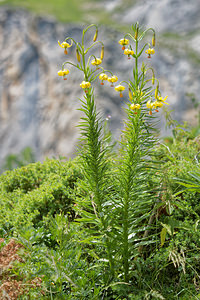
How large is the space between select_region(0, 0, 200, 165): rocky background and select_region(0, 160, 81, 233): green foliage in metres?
3.17

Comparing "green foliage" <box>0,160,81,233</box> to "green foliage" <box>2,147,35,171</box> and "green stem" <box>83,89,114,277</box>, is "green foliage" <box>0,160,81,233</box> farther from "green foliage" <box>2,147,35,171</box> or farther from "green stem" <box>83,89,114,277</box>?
"green foliage" <box>2,147,35,171</box>

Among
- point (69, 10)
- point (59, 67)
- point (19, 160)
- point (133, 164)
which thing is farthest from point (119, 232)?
point (69, 10)

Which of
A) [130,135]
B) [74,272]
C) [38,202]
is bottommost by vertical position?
[74,272]

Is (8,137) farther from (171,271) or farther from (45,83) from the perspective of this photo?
(171,271)

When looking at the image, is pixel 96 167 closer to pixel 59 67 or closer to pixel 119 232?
pixel 119 232

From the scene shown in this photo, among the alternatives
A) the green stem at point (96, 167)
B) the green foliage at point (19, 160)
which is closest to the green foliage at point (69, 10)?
the green foliage at point (19, 160)

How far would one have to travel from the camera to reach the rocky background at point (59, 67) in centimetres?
630

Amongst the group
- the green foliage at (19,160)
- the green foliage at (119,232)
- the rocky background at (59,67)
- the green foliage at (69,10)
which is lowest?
the green foliage at (119,232)

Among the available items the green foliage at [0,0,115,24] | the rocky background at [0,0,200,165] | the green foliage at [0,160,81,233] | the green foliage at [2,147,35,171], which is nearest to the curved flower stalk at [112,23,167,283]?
the green foliage at [0,160,81,233]

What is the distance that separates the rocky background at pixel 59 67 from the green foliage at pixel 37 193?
317 cm

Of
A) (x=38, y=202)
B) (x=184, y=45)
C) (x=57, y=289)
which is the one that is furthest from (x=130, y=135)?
(x=184, y=45)

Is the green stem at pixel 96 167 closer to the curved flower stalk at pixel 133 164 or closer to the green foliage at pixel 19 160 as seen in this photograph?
the curved flower stalk at pixel 133 164

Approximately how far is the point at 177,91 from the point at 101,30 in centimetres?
202

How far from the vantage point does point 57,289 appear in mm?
1576
